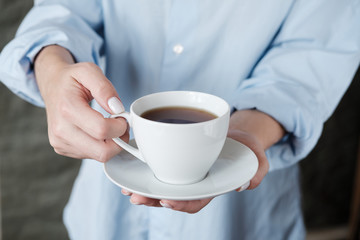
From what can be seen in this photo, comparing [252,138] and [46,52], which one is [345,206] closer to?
[252,138]

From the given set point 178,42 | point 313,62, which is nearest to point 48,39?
point 178,42

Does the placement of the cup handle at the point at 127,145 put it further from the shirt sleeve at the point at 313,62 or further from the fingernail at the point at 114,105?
the shirt sleeve at the point at 313,62

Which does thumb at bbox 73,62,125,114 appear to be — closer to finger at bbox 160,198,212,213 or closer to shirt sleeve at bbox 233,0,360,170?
finger at bbox 160,198,212,213

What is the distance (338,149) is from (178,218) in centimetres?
114

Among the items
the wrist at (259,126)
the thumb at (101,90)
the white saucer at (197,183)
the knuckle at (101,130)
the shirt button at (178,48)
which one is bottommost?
the wrist at (259,126)

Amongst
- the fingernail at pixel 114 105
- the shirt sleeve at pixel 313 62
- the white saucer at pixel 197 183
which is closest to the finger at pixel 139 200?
the white saucer at pixel 197 183

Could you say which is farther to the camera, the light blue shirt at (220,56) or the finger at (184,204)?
the light blue shirt at (220,56)

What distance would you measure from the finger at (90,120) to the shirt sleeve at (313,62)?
29 centimetres

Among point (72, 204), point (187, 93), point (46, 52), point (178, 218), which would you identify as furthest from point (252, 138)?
point (72, 204)

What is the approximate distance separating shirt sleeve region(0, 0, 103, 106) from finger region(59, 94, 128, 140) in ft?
0.72

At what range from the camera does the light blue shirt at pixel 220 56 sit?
2.46ft

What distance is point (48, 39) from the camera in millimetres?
740

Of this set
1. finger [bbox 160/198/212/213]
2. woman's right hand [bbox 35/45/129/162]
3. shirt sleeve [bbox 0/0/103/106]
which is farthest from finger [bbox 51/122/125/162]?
shirt sleeve [bbox 0/0/103/106]

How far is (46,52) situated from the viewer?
2.35 feet
